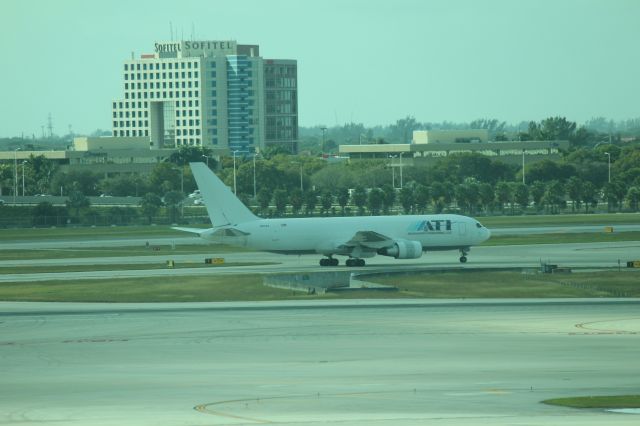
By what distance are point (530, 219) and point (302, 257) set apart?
2262 inches

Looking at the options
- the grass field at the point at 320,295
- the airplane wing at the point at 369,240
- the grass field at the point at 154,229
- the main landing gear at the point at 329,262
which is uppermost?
the airplane wing at the point at 369,240

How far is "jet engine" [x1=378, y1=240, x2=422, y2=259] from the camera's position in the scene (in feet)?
265

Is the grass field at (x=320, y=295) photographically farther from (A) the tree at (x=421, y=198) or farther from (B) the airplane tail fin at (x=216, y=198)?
(A) the tree at (x=421, y=198)

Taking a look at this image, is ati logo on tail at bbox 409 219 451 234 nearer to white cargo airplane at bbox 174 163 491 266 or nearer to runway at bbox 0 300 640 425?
white cargo airplane at bbox 174 163 491 266

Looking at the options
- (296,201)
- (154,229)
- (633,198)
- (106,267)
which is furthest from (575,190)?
(106,267)

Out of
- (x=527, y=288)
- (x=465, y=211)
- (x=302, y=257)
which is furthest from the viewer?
(x=465, y=211)

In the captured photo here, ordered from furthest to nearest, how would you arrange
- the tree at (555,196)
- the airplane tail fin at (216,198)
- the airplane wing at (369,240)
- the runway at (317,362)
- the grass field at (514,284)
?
1. the tree at (555,196)
2. the airplane wing at (369,240)
3. the airplane tail fin at (216,198)
4. the grass field at (514,284)
5. the runway at (317,362)

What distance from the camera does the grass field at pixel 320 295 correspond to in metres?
62.1

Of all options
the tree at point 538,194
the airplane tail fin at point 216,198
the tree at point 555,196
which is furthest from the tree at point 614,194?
the airplane tail fin at point 216,198

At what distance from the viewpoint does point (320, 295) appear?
62.8 metres

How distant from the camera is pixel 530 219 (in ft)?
464

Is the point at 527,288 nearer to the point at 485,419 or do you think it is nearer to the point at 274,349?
the point at 274,349

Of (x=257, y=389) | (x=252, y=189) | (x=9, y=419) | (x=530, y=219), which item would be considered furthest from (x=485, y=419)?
(x=252, y=189)

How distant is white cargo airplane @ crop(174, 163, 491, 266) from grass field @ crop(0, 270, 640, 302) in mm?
5997
